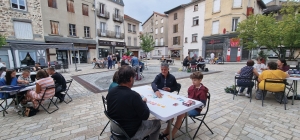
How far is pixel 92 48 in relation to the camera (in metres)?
18.8

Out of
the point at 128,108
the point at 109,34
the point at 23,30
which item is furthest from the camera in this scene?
the point at 109,34

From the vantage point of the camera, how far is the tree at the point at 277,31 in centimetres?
574

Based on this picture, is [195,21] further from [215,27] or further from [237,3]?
[237,3]

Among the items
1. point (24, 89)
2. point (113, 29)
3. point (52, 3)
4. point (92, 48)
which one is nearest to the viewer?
point (24, 89)

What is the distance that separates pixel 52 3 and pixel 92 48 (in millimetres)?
6454

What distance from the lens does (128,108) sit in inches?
58.0

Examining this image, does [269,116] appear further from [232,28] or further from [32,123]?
[232,28]

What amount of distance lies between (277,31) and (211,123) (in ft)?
20.3

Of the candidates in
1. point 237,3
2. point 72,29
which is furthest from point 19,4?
point 237,3

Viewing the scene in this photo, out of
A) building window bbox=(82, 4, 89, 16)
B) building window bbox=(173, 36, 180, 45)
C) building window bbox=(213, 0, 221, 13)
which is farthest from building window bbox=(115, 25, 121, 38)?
building window bbox=(213, 0, 221, 13)

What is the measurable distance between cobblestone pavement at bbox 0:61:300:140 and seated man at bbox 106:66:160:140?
1.12 metres

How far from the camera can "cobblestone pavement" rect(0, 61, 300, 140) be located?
7.95ft

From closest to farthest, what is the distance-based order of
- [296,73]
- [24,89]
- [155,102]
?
[155,102] → [24,89] → [296,73]

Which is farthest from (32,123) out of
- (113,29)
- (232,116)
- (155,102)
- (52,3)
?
(113,29)
